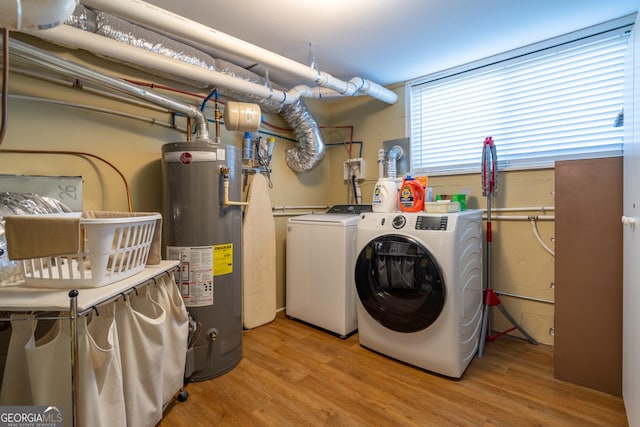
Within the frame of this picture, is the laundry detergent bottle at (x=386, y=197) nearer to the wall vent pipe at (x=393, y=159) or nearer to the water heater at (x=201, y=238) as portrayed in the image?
the wall vent pipe at (x=393, y=159)

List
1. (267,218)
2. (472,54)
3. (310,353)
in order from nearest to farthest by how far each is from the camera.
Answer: (310,353), (472,54), (267,218)

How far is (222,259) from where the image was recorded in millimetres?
1753

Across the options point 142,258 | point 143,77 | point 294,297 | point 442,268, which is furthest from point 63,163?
point 442,268

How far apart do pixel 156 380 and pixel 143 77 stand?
181cm

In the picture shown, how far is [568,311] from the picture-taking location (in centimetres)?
167

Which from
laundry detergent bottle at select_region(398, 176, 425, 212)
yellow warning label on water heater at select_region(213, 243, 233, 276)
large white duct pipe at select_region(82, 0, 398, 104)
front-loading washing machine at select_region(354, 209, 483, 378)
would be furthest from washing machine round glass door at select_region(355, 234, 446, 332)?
large white duct pipe at select_region(82, 0, 398, 104)

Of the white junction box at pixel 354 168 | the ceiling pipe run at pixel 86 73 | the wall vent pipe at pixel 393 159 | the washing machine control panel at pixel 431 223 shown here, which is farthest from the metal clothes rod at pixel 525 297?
the ceiling pipe run at pixel 86 73

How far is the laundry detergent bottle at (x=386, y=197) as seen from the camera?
2.13 m

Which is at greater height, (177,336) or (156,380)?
(177,336)

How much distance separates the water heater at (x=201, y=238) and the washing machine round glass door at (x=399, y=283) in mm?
881

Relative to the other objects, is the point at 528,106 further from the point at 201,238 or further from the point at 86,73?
the point at 86,73

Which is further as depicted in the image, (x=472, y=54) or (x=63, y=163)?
(x=472, y=54)

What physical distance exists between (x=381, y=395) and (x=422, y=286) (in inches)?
24.1

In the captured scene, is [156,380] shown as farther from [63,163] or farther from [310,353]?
[63,163]
